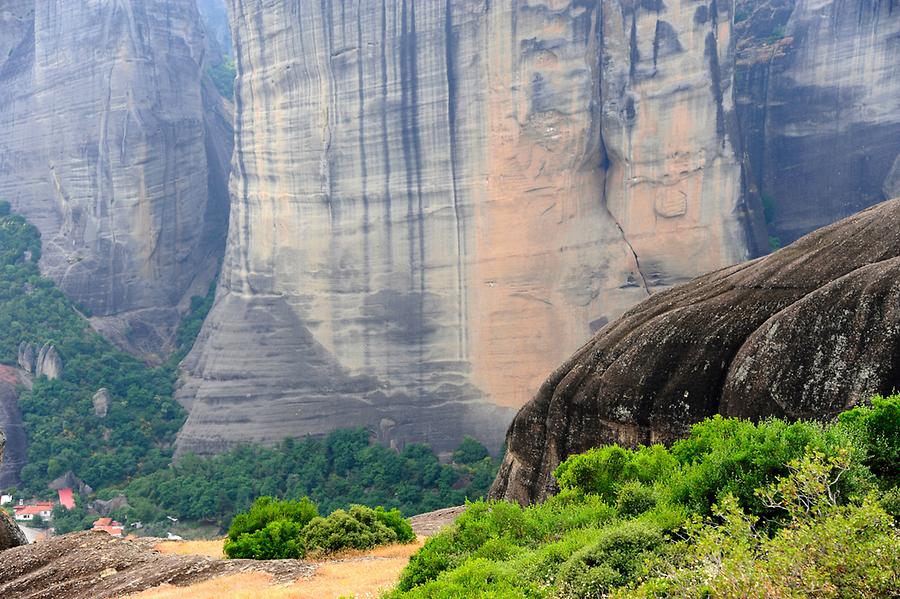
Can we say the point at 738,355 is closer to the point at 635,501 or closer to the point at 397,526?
the point at 635,501

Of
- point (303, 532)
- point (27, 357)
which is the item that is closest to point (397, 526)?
point (303, 532)

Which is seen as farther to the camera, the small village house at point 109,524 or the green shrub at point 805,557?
the small village house at point 109,524

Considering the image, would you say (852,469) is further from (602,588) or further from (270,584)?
(270,584)

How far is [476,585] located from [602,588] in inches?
37.8

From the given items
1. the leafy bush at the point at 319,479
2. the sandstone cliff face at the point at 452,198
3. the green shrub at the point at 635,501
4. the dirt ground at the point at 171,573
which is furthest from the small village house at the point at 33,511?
the green shrub at the point at 635,501

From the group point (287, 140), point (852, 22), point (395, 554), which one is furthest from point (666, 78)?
point (395, 554)

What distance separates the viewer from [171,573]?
10992 mm

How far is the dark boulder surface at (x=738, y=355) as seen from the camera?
9.52 m

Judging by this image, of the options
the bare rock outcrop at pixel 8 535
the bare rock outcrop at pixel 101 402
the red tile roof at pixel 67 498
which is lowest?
the red tile roof at pixel 67 498

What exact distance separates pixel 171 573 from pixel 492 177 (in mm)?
18412

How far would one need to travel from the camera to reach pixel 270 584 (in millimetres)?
10219

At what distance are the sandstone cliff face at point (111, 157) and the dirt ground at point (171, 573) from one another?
23.9 meters

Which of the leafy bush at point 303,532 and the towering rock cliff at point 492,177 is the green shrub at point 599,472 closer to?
the leafy bush at point 303,532

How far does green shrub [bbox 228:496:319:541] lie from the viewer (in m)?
12.4
